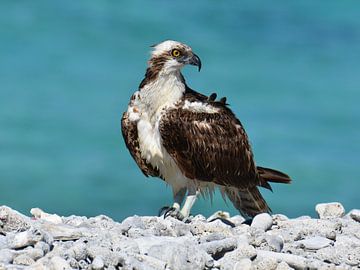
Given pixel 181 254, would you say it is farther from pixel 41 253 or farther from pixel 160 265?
pixel 41 253

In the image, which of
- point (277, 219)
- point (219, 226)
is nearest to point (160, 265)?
point (219, 226)

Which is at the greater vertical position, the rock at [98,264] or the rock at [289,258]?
the rock at [289,258]

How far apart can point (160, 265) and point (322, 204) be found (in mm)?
5206

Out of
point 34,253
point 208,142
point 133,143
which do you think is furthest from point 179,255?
point 133,143

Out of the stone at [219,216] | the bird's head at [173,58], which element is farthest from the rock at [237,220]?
the bird's head at [173,58]

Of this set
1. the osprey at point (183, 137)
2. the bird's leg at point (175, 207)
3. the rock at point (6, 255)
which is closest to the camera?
the rock at point (6, 255)

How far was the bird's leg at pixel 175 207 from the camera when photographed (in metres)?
15.9

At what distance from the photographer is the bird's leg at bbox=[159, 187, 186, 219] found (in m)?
15.9

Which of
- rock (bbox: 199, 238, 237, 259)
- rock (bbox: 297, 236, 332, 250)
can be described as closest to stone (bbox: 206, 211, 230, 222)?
rock (bbox: 297, 236, 332, 250)

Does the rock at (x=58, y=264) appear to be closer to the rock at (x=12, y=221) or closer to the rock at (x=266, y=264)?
the rock at (x=12, y=221)

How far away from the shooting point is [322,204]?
16641mm

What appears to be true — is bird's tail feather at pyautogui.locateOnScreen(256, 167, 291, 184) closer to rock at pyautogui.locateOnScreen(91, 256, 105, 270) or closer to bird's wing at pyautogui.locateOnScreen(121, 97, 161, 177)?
bird's wing at pyautogui.locateOnScreen(121, 97, 161, 177)

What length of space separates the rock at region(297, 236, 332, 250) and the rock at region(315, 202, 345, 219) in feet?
6.87

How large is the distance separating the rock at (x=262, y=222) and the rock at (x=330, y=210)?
54.1 inches
